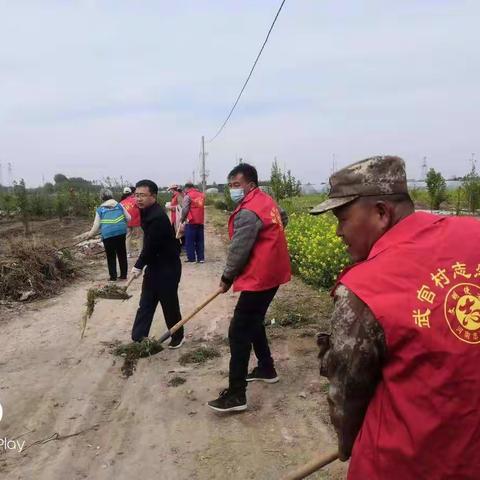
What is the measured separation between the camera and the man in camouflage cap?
1.42 m

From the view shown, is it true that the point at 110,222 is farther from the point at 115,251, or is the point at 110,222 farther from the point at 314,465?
the point at 314,465

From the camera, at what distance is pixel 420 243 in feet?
4.99

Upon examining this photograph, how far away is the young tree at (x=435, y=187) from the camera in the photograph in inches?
808

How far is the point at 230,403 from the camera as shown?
421 centimetres

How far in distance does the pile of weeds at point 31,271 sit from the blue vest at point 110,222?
0.94m

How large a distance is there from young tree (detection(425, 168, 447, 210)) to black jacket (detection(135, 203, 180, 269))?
17.1 metres

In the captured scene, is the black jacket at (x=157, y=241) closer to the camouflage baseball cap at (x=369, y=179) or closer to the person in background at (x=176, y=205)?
the camouflage baseball cap at (x=369, y=179)

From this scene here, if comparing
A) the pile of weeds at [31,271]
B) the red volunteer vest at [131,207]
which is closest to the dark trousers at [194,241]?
the red volunteer vest at [131,207]

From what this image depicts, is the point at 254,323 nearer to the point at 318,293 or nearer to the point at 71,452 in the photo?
the point at 71,452

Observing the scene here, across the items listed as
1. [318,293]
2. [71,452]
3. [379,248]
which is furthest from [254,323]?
[318,293]

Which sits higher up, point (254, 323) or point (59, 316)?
point (254, 323)

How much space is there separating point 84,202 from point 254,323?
70.2 ft

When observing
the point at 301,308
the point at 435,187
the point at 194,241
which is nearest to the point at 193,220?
the point at 194,241

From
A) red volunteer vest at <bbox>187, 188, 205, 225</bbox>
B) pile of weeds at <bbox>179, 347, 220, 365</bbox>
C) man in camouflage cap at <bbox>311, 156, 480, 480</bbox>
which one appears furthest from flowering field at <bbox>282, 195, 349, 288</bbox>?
man in camouflage cap at <bbox>311, 156, 480, 480</bbox>
